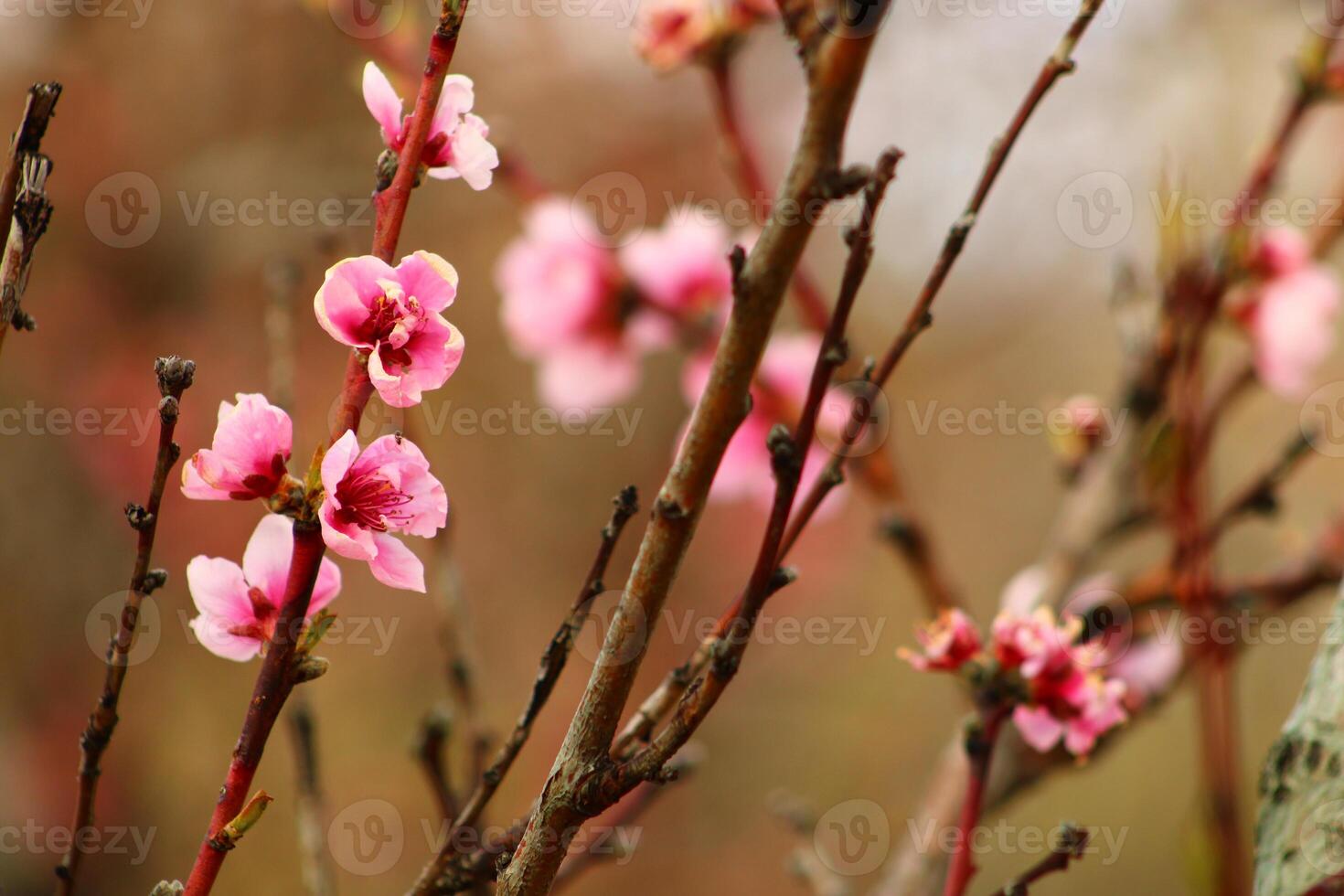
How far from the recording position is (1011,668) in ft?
1.79

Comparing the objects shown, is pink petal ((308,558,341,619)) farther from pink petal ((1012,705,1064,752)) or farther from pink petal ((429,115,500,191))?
pink petal ((1012,705,1064,752))

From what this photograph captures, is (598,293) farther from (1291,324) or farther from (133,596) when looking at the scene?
(133,596)

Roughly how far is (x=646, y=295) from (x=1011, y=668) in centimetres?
72

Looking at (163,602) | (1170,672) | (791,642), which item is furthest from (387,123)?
(791,642)

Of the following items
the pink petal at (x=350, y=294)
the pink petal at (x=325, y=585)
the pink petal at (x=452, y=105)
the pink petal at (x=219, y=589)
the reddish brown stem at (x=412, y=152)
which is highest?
the pink petal at (x=452, y=105)

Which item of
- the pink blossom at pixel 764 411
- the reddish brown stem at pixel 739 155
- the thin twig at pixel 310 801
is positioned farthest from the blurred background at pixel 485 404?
the thin twig at pixel 310 801

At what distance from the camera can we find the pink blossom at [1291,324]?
106cm

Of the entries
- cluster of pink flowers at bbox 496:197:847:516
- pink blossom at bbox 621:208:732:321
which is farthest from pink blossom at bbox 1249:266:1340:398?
pink blossom at bbox 621:208:732:321

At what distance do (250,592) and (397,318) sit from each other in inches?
5.1

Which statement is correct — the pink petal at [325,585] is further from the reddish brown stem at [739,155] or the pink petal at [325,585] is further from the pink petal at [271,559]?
the reddish brown stem at [739,155]

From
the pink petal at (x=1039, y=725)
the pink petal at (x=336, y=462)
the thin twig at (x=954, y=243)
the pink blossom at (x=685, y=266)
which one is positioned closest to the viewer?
the pink petal at (x=336, y=462)

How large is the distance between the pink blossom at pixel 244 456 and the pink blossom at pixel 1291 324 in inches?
40.6

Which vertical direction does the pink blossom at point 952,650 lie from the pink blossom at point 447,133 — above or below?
below

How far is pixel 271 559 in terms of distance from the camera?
41 cm
